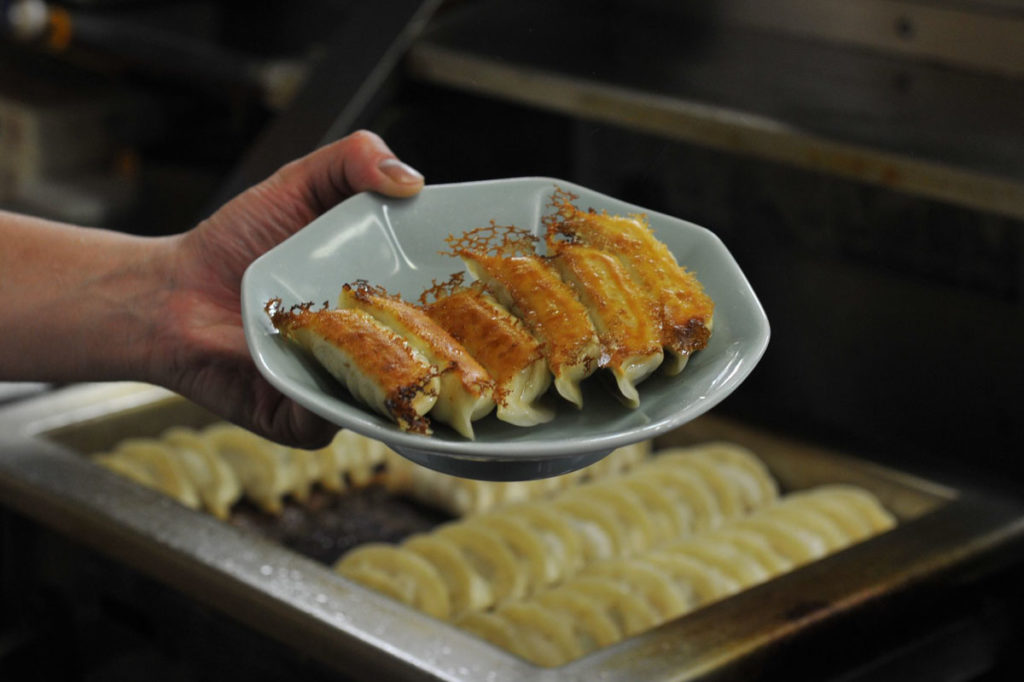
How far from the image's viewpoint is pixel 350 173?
1.07 metres

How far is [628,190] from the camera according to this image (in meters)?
1.07

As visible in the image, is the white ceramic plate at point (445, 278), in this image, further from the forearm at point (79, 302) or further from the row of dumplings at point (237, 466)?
the row of dumplings at point (237, 466)

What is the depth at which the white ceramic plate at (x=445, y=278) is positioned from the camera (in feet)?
2.82

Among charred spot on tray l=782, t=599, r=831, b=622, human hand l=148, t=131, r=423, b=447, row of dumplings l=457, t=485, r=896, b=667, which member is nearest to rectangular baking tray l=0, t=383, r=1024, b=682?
charred spot on tray l=782, t=599, r=831, b=622

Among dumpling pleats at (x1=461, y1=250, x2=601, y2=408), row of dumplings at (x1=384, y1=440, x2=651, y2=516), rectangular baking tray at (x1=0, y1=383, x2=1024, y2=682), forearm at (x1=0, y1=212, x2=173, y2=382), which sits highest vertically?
dumpling pleats at (x1=461, y1=250, x2=601, y2=408)

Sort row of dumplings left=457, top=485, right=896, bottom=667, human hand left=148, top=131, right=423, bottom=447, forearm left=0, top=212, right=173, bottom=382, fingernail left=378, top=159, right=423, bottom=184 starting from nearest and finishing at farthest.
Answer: fingernail left=378, top=159, right=423, bottom=184 < human hand left=148, top=131, right=423, bottom=447 < forearm left=0, top=212, right=173, bottom=382 < row of dumplings left=457, top=485, right=896, bottom=667

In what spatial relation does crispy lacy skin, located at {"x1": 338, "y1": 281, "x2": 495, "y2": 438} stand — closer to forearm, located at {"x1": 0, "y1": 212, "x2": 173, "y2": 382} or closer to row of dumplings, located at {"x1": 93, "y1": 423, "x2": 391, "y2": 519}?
forearm, located at {"x1": 0, "y1": 212, "x2": 173, "y2": 382}

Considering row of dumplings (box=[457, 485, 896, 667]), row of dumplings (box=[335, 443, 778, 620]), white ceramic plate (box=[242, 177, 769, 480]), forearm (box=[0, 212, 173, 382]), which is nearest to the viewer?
white ceramic plate (box=[242, 177, 769, 480])

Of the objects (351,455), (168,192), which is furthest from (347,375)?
(168,192)

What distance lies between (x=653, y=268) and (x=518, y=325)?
0.11 meters

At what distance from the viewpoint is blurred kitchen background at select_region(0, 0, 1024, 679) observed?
1.68 meters

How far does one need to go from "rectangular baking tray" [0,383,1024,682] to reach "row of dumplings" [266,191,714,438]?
49cm

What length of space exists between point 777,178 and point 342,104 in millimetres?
835

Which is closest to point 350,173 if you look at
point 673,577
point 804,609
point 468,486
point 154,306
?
point 154,306
